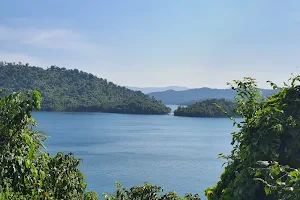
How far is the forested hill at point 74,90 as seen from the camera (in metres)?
76.6

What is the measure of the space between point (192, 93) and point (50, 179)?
5591 inches

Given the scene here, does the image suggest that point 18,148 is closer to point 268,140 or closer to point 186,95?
point 268,140

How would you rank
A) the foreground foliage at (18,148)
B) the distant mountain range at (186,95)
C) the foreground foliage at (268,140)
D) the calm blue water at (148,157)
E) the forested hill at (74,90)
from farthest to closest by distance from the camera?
the distant mountain range at (186,95) → the forested hill at (74,90) → the calm blue water at (148,157) → the foreground foliage at (18,148) → the foreground foliage at (268,140)

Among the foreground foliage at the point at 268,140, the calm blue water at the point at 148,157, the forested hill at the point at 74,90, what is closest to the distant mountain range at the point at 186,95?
the forested hill at the point at 74,90

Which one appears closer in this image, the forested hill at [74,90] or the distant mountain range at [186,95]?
the forested hill at [74,90]

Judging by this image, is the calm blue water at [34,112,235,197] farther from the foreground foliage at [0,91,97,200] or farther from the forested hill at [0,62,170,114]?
the forested hill at [0,62,170,114]

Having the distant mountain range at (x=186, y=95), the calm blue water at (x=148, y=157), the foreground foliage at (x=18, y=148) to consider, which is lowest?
the calm blue water at (x=148, y=157)

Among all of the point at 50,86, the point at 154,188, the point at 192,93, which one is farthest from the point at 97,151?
the point at 192,93

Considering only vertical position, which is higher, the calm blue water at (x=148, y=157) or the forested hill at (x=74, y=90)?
the forested hill at (x=74, y=90)

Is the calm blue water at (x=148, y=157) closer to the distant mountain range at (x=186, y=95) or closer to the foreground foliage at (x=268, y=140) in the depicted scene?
the foreground foliage at (x=268, y=140)

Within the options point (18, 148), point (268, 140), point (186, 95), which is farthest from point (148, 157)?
point (186, 95)

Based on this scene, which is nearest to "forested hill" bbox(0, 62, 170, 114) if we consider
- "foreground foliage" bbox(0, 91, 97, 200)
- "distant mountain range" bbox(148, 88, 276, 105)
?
"distant mountain range" bbox(148, 88, 276, 105)

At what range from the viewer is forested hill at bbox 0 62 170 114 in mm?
76625

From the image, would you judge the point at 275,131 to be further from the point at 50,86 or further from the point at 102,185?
the point at 50,86
